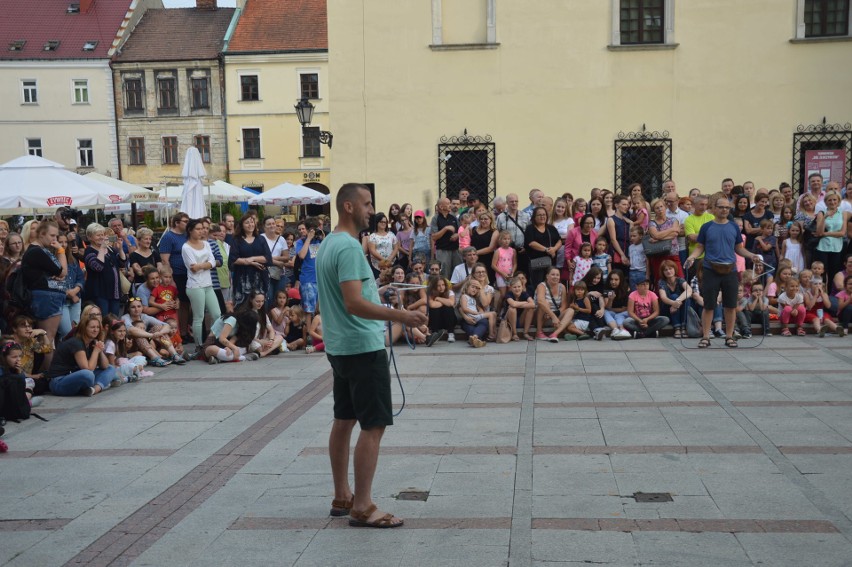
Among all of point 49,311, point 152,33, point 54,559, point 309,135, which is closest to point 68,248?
point 49,311

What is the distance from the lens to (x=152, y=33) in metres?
52.3

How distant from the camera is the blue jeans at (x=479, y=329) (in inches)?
522

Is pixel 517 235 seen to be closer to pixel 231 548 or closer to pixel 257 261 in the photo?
pixel 257 261

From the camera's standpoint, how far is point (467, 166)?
63.3 feet

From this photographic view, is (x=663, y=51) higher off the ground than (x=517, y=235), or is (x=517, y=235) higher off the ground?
(x=663, y=51)

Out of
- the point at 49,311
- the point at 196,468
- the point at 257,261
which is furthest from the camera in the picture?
the point at 257,261

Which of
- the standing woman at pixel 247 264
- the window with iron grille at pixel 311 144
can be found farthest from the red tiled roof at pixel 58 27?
the standing woman at pixel 247 264

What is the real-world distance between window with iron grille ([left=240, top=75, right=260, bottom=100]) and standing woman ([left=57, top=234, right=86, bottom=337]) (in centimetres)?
4014

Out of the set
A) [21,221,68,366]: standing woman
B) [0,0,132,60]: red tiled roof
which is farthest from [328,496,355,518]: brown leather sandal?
Answer: [0,0,132,60]: red tiled roof

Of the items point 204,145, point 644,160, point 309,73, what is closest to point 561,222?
point 644,160

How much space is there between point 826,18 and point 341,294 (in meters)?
16.4

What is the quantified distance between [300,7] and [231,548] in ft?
160

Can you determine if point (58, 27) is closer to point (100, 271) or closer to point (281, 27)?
point (281, 27)

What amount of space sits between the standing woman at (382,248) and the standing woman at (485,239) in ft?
3.95
